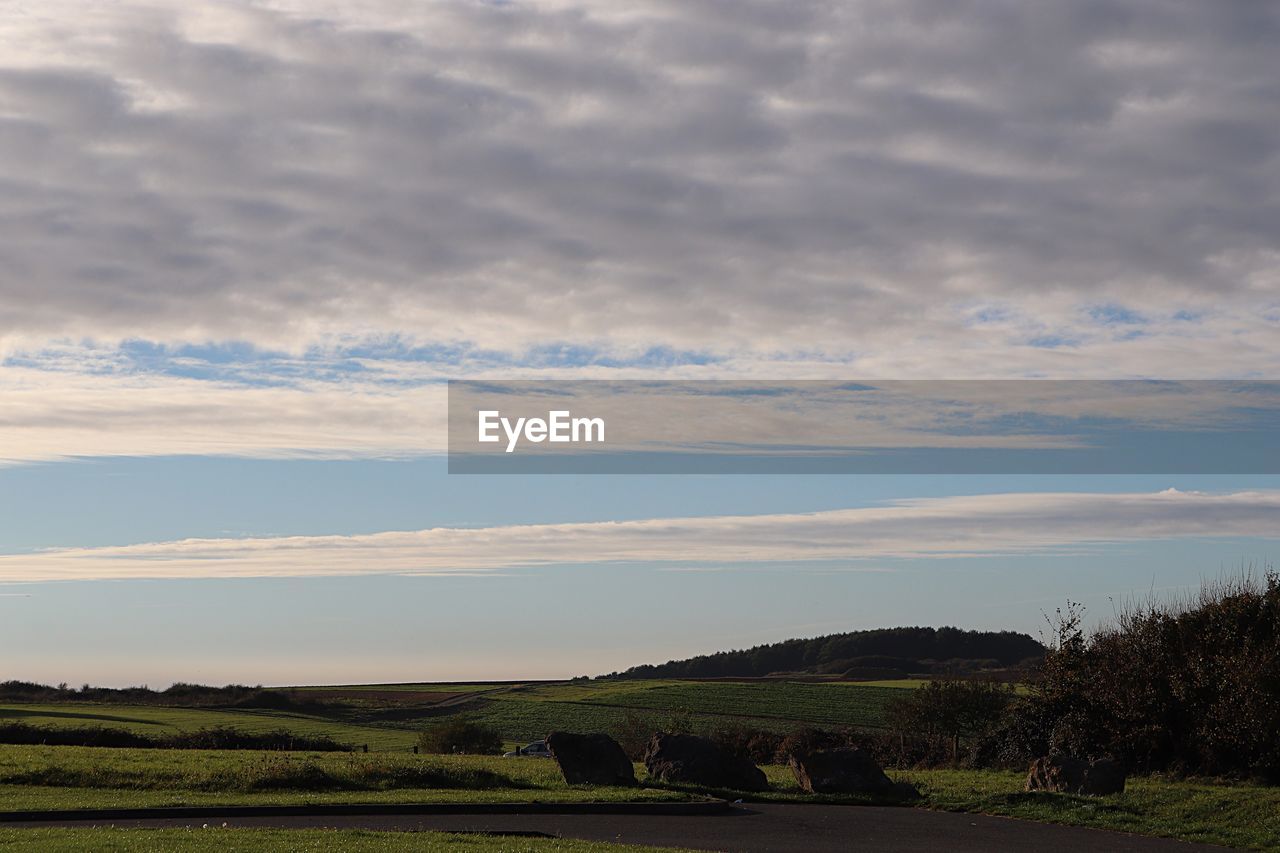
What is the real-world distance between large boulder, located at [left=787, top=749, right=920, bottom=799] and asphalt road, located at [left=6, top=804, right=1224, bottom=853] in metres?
2.52

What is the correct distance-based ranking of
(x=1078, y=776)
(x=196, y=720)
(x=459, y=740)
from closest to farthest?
1. (x=1078, y=776)
2. (x=459, y=740)
3. (x=196, y=720)

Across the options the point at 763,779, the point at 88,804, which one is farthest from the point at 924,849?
the point at 88,804

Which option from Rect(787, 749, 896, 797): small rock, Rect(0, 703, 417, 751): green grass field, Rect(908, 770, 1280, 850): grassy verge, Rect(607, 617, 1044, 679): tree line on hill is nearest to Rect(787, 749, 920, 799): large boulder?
Rect(787, 749, 896, 797): small rock

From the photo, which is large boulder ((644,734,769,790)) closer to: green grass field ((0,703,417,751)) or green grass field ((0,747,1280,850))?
green grass field ((0,747,1280,850))

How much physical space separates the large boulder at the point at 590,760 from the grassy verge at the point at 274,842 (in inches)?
348

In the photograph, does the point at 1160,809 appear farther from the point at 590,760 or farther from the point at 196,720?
the point at 196,720

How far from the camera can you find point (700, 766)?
29.3 metres

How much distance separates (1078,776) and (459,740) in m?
35.1

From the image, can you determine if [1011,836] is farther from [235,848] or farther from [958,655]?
[958,655]

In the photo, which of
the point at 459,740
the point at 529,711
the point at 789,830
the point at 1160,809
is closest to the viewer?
the point at 789,830

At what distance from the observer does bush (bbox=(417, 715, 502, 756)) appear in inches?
2227

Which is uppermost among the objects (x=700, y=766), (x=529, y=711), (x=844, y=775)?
(x=700, y=766)

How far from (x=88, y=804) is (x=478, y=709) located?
70.7 m

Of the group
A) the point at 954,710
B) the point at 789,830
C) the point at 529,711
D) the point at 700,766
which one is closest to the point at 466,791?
the point at 700,766
